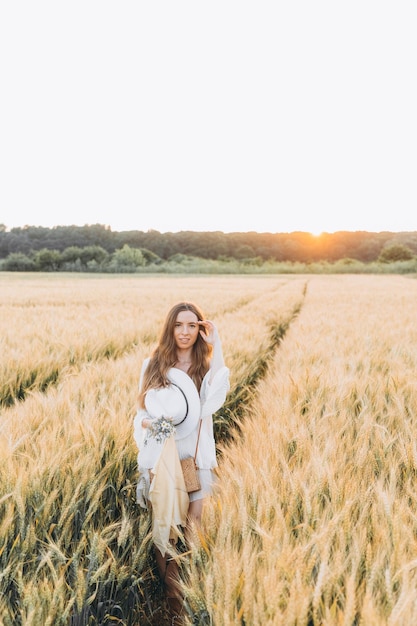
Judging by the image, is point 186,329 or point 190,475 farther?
point 186,329

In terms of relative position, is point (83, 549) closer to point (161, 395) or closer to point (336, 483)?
point (161, 395)

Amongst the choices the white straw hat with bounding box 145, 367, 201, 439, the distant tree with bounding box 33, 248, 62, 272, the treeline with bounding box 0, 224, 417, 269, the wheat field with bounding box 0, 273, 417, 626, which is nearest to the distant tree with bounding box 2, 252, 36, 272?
the treeline with bounding box 0, 224, 417, 269

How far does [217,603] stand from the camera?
1.10m

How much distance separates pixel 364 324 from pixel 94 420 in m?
6.25

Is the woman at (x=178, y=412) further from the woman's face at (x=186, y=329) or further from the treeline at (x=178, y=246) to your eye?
the treeline at (x=178, y=246)

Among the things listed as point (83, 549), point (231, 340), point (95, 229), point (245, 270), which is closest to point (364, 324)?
point (231, 340)

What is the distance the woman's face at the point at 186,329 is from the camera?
7.47 feet

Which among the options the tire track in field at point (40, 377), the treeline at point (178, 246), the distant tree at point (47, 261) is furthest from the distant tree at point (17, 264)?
the tire track in field at point (40, 377)

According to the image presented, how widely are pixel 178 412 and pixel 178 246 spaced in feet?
290

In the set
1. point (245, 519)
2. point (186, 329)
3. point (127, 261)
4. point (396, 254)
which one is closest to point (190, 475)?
point (186, 329)

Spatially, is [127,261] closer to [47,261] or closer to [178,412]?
[47,261]

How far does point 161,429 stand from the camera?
76.5 inches

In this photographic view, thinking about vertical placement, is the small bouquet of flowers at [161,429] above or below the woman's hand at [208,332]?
below

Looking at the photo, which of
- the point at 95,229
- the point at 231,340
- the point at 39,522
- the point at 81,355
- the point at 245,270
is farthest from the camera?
the point at 95,229
